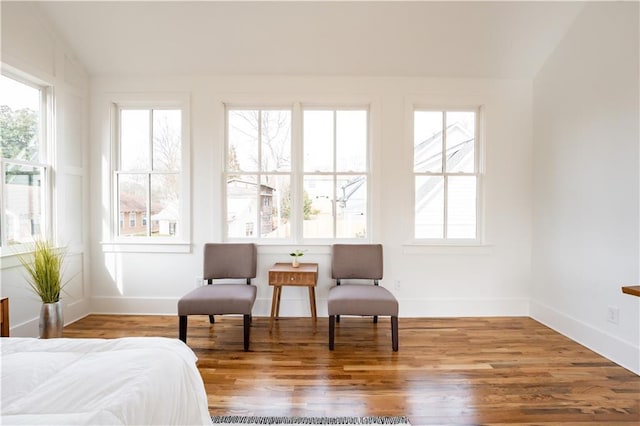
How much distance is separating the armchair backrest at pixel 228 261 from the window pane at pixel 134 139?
1289 millimetres

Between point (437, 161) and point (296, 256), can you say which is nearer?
point (296, 256)

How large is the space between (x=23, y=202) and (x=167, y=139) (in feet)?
4.58

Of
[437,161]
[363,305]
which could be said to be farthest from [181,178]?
[437,161]

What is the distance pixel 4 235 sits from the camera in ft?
8.77

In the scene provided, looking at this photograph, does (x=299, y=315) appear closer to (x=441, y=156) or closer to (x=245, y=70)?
(x=441, y=156)

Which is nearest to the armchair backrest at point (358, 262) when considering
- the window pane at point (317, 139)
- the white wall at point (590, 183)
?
the window pane at point (317, 139)

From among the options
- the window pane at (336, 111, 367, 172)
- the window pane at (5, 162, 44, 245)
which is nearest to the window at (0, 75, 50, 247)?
the window pane at (5, 162, 44, 245)

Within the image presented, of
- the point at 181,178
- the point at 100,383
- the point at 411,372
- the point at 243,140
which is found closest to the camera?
the point at 100,383

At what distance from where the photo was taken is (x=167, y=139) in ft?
11.8

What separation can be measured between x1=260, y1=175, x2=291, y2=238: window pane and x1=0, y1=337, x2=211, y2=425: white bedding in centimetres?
222

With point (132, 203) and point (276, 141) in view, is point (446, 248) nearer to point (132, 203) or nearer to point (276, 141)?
point (276, 141)

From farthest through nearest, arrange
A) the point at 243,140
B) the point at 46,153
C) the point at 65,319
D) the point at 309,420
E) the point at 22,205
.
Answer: the point at 243,140, the point at 65,319, the point at 46,153, the point at 22,205, the point at 309,420

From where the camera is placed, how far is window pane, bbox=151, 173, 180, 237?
3580mm

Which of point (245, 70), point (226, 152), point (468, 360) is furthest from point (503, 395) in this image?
point (245, 70)
